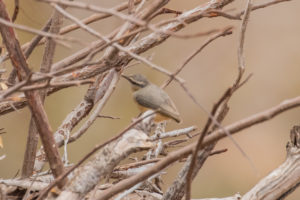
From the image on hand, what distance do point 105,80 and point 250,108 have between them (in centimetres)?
202

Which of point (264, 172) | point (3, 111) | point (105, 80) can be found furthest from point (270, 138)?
point (3, 111)

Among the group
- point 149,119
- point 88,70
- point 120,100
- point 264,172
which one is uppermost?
point 120,100

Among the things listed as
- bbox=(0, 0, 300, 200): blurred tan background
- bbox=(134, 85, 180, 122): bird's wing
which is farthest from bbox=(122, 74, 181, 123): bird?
bbox=(0, 0, 300, 200): blurred tan background

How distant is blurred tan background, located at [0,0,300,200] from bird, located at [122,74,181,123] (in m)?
1.85

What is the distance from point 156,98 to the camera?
1.58 meters

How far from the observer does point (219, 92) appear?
3771 millimetres

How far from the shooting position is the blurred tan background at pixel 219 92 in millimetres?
3688

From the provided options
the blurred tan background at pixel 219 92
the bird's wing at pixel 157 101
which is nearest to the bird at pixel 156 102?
the bird's wing at pixel 157 101

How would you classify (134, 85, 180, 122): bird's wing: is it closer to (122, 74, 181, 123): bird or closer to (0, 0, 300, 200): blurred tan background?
(122, 74, 181, 123): bird

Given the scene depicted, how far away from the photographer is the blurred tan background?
369cm

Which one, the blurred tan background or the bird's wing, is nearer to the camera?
the bird's wing

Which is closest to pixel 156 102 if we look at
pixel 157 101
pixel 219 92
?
pixel 157 101

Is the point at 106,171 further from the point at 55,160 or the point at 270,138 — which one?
the point at 270,138

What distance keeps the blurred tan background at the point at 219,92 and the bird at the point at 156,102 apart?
185cm
